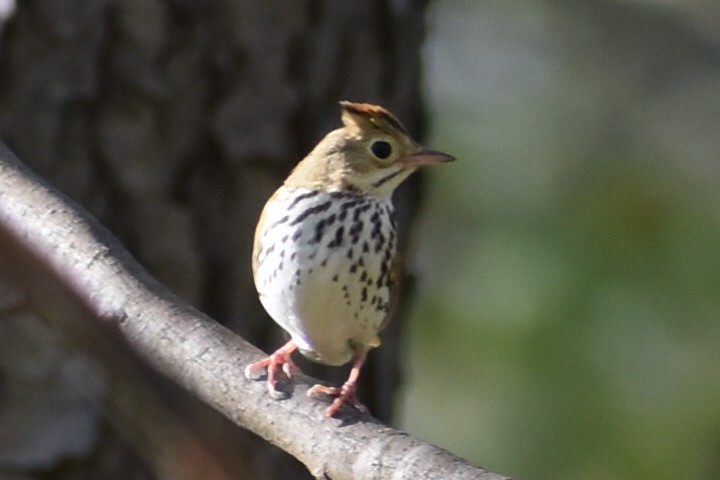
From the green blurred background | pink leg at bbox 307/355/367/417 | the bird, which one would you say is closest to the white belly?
the bird

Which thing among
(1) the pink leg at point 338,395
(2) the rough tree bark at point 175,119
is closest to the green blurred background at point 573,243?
(2) the rough tree bark at point 175,119

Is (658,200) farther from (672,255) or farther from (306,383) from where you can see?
(306,383)

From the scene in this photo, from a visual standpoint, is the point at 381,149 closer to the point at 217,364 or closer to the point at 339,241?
the point at 339,241

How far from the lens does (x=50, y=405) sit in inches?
84.2

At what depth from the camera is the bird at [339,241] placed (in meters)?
1.71

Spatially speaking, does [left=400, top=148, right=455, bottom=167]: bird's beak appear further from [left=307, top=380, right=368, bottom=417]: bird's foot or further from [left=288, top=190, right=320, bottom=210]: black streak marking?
[left=307, top=380, right=368, bottom=417]: bird's foot

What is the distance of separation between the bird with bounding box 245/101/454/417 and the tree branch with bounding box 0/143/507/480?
0.95ft

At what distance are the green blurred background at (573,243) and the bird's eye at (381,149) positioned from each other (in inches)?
59.0

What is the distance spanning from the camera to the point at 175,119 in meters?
2.26

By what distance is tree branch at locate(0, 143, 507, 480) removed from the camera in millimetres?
1060

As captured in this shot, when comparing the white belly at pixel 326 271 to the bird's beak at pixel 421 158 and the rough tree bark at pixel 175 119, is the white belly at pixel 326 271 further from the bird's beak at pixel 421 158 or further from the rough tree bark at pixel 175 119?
the rough tree bark at pixel 175 119

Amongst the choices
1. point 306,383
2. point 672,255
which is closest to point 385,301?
point 306,383

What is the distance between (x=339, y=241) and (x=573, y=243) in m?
1.92

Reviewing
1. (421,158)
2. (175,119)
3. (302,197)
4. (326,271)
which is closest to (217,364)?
(326,271)
